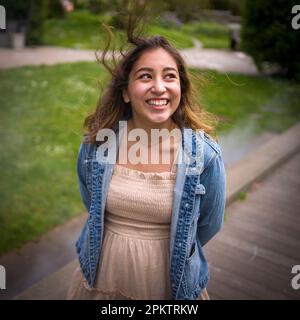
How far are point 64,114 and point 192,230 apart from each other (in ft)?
16.9

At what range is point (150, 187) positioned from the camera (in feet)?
6.19

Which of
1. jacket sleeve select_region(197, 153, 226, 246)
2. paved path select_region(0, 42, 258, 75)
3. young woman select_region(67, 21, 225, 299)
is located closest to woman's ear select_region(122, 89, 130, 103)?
young woman select_region(67, 21, 225, 299)

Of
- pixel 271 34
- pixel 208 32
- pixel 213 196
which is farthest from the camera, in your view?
pixel 208 32

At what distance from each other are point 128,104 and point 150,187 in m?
0.53

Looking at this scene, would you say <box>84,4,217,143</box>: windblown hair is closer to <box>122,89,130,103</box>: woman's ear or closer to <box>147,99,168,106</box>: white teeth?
<box>122,89,130,103</box>: woman's ear

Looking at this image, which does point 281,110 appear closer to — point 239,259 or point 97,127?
point 239,259

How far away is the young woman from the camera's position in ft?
6.19

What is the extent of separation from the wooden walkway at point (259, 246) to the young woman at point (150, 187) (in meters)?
1.27

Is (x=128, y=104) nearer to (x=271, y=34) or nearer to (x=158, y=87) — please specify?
(x=158, y=87)

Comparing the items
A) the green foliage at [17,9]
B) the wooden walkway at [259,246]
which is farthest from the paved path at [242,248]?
the green foliage at [17,9]

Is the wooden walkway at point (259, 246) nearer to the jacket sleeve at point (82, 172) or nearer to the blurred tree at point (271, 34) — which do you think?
the jacket sleeve at point (82, 172)

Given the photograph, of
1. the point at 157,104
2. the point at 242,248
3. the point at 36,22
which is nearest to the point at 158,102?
the point at 157,104

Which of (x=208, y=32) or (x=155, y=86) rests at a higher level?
(x=155, y=86)

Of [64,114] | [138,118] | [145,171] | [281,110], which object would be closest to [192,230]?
[145,171]
